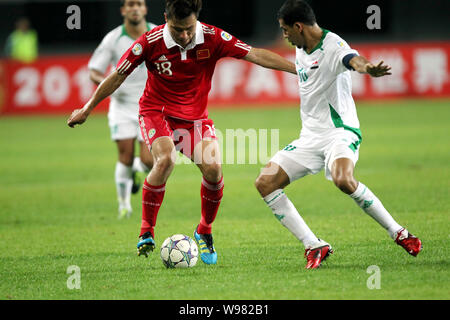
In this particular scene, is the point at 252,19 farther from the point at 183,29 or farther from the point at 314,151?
the point at 314,151

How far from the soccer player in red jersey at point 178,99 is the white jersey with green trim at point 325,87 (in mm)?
283

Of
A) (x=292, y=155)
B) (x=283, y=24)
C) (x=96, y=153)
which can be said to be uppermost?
(x=283, y=24)

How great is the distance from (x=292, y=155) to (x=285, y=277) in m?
1.10

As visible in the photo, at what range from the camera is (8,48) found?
1056 inches

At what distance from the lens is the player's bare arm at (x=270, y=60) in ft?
21.6

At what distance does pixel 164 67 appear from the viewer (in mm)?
6562

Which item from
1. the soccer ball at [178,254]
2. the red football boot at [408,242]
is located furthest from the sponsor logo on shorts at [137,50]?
the red football boot at [408,242]

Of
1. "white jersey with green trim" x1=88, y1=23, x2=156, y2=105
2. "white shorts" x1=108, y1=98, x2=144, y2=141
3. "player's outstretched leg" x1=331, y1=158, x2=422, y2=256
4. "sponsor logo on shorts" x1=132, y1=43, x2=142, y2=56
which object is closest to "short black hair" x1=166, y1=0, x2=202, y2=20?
"sponsor logo on shorts" x1=132, y1=43, x2=142, y2=56

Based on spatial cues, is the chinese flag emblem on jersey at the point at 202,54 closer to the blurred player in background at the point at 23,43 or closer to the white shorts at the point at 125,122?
the white shorts at the point at 125,122

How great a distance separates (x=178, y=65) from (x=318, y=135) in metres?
1.32

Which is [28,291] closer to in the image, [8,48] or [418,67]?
[418,67]

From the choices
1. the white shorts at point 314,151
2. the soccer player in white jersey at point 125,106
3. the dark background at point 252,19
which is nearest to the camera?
the white shorts at point 314,151
